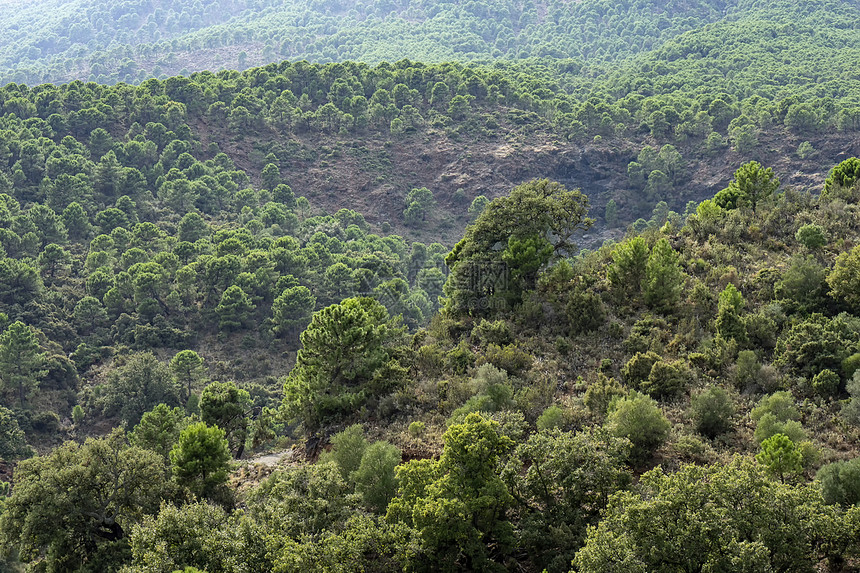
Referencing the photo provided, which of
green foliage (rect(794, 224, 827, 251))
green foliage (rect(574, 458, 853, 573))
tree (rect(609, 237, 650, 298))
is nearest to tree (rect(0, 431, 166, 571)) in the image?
green foliage (rect(574, 458, 853, 573))

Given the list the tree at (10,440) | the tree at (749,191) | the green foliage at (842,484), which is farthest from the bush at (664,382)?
the tree at (10,440)

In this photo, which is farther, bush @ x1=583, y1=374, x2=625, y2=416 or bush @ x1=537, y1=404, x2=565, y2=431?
bush @ x1=583, y1=374, x2=625, y2=416

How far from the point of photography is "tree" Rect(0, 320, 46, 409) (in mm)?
59531

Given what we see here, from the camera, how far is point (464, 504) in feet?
68.1

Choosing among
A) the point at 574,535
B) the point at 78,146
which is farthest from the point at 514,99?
the point at 574,535

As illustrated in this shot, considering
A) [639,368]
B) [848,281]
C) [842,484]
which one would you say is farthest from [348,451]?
[848,281]

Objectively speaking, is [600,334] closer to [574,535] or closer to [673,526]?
[574,535]

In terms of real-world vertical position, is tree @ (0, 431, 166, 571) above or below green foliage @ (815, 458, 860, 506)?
below

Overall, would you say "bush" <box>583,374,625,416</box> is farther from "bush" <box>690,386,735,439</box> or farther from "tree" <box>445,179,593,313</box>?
"tree" <box>445,179,593,313</box>

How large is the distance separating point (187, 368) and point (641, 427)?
47142 millimetres

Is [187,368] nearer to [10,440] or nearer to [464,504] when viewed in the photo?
[10,440]

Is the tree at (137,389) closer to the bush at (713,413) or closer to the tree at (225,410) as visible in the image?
the tree at (225,410)

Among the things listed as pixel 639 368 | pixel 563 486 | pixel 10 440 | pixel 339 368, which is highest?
pixel 563 486

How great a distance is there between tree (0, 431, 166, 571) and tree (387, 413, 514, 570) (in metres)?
10.9
